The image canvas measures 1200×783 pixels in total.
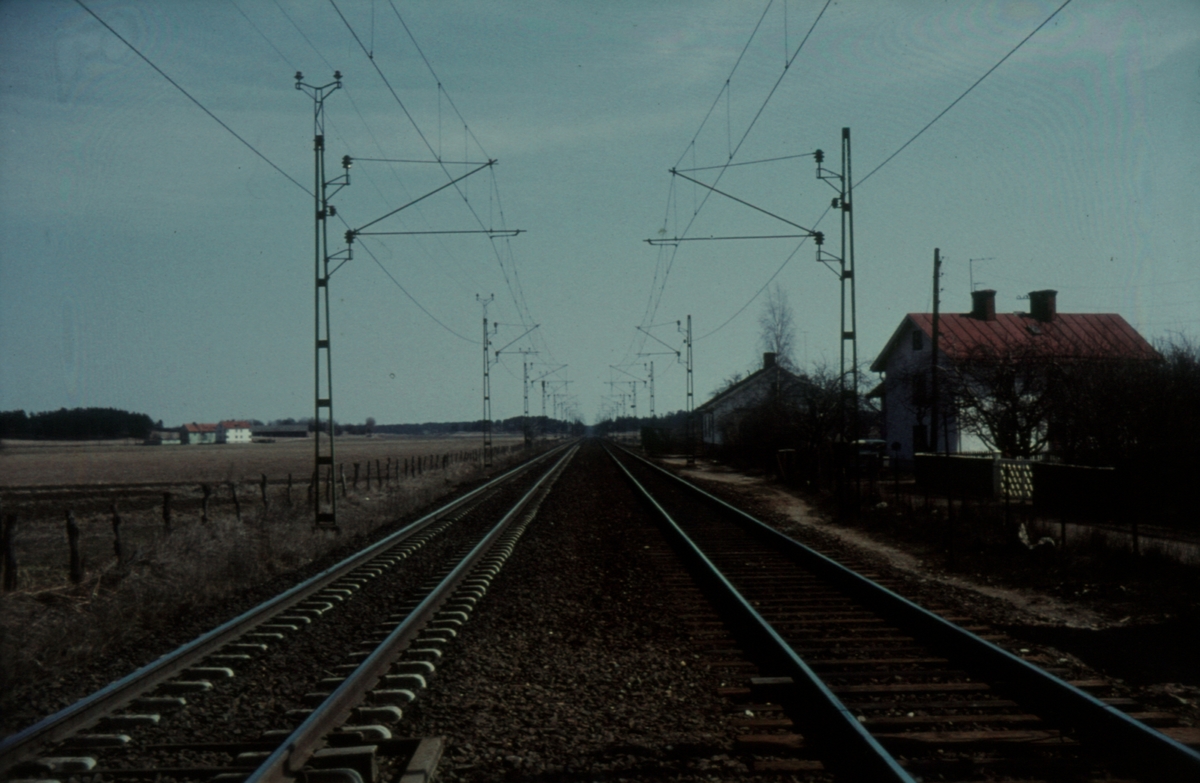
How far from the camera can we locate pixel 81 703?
6426 mm

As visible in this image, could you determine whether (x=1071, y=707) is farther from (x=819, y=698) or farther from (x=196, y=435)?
(x=196, y=435)

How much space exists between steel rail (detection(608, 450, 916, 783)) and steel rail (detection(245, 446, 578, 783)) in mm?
3015

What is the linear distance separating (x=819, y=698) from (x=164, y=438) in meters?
191

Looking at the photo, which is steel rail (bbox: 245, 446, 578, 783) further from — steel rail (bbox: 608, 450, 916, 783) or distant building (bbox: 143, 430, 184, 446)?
distant building (bbox: 143, 430, 184, 446)

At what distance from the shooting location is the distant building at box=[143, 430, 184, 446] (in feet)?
473

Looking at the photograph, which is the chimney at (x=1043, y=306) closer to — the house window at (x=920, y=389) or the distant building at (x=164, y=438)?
the house window at (x=920, y=389)

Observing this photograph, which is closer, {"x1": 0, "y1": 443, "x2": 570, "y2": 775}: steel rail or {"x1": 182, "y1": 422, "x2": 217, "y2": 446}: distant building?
{"x1": 0, "y1": 443, "x2": 570, "y2": 775}: steel rail

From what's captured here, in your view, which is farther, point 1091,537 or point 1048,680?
A: point 1091,537

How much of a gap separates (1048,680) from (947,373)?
2840cm

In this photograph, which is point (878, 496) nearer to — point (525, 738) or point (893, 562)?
point (893, 562)

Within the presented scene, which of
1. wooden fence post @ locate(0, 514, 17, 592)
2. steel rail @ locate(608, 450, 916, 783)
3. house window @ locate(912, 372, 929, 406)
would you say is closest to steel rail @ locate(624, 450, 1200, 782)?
steel rail @ locate(608, 450, 916, 783)

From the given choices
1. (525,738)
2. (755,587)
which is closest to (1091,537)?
(755,587)

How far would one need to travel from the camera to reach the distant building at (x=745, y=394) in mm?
51641

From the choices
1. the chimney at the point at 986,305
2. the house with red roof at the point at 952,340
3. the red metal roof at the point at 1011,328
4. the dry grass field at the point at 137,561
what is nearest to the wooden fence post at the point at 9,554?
the dry grass field at the point at 137,561
